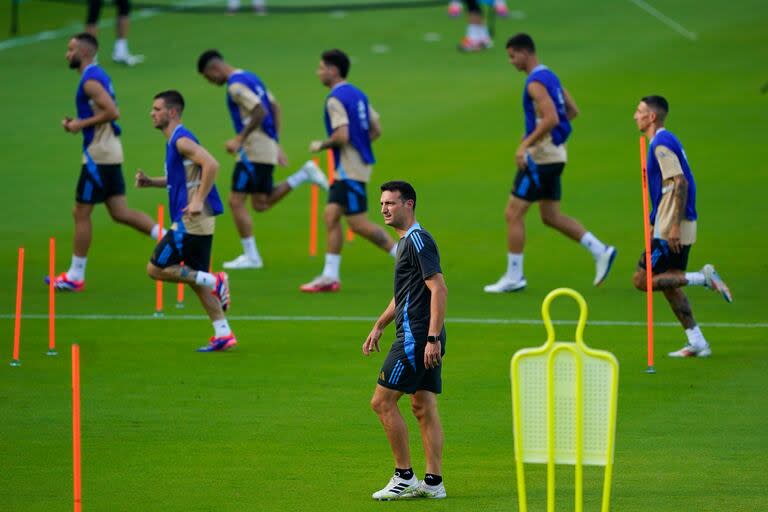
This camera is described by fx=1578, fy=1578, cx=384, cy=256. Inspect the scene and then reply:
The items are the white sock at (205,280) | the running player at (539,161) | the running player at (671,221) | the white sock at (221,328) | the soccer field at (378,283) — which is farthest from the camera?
the running player at (539,161)

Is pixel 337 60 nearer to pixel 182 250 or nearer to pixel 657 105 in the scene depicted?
pixel 182 250

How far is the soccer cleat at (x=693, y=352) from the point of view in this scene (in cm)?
A: 1370

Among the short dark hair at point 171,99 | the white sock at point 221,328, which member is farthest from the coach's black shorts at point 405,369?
the short dark hair at point 171,99

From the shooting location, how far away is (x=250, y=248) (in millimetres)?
18766

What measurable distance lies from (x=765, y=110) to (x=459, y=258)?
36.3ft

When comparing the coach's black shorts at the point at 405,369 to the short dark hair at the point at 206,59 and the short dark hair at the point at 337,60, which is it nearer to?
the short dark hair at the point at 337,60

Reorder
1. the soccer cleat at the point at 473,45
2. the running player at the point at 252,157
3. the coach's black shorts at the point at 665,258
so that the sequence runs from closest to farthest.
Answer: the coach's black shorts at the point at 665,258
the running player at the point at 252,157
the soccer cleat at the point at 473,45

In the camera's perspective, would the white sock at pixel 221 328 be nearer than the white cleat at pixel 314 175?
Yes

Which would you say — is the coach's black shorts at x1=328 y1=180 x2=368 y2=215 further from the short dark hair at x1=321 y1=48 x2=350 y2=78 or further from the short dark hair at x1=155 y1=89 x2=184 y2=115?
the short dark hair at x1=155 y1=89 x2=184 y2=115

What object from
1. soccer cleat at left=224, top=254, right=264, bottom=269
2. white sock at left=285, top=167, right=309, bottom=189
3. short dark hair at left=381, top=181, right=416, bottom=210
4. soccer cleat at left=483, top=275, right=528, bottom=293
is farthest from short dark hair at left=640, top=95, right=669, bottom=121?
soccer cleat at left=224, top=254, right=264, bottom=269

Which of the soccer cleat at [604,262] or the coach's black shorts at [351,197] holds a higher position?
the coach's black shorts at [351,197]

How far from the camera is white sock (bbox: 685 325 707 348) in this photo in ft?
44.7

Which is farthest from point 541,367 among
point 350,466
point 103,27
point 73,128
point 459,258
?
point 103,27

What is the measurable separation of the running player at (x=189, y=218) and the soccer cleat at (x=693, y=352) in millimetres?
3968
